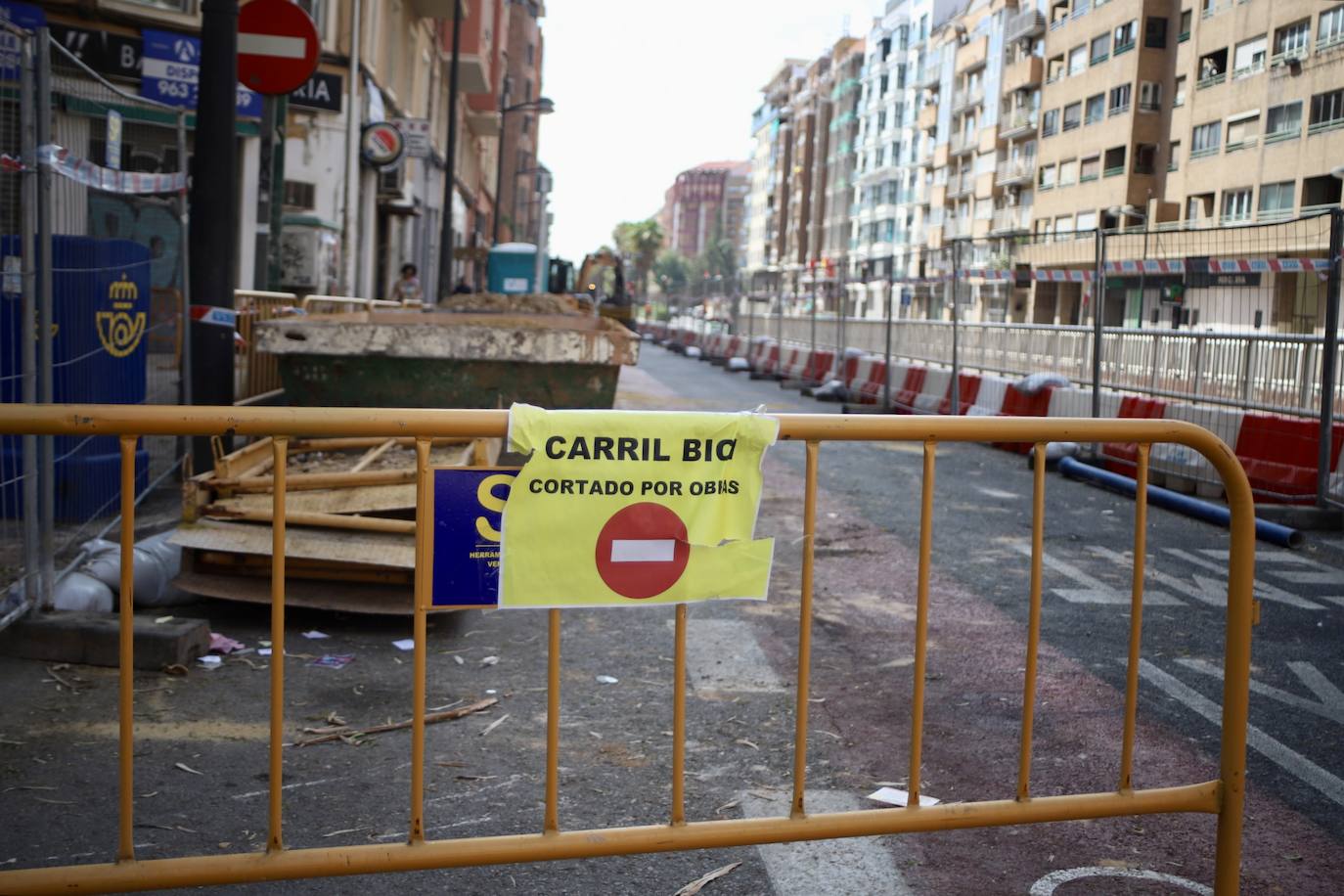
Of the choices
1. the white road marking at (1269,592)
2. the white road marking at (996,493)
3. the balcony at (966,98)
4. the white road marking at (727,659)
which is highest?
the balcony at (966,98)

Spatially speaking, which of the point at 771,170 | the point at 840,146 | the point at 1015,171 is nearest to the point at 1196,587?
the point at 1015,171

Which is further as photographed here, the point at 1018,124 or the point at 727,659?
the point at 1018,124

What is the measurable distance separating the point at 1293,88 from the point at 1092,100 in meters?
7.30

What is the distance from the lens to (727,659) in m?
5.57

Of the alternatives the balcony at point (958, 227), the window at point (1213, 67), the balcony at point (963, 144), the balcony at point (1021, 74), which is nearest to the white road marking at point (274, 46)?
the window at point (1213, 67)

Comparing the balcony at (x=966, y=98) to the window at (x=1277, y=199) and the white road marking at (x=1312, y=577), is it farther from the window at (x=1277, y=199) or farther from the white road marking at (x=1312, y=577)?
the white road marking at (x=1312, y=577)

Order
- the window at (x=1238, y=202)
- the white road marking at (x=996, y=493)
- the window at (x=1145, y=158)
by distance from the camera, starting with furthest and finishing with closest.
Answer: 1. the window at (x=1145, y=158)
2. the window at (x=1238, y=202)
3. the white road marking at (x=996, y=493)

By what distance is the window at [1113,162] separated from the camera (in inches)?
1019

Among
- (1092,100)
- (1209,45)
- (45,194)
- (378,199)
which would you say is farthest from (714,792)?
(378,199)

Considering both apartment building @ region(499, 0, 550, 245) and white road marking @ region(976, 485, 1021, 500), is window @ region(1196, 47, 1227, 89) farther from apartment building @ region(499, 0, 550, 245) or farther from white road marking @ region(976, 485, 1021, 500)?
apartment building @ region(499, 0, 550, 245)

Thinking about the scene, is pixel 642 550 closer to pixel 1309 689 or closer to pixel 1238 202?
pixel 1309 689

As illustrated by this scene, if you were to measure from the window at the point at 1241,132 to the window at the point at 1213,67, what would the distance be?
66.0 inches

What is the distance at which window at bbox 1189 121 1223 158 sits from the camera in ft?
70.1

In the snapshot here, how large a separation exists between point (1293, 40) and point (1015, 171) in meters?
62.6
